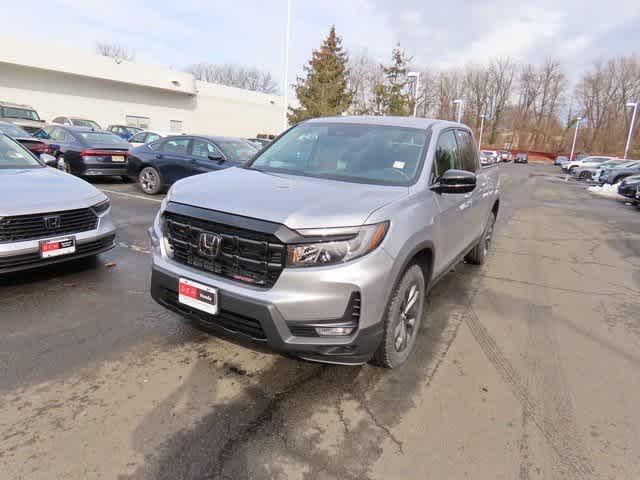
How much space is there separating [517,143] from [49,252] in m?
83.6

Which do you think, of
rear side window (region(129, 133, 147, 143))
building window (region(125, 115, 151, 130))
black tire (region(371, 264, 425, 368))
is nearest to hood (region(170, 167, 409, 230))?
black tire (region(371, 264, 425, 368))

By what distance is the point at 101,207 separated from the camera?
15.4 ft

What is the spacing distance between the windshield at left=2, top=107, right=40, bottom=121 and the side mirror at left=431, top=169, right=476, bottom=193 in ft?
72.1

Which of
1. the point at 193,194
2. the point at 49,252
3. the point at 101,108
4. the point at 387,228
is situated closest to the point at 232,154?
the point at 49,252

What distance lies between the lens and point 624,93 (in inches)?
2576

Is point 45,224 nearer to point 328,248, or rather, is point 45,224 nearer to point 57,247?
point 57,247

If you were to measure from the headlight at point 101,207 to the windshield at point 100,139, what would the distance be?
24.3 ft

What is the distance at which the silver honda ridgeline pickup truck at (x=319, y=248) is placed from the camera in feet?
8.00

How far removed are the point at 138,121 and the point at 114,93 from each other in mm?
2841

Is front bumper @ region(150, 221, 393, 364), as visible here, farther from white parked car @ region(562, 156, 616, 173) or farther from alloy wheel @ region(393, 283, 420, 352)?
white parked car @ region(562, 156, 616, 173)

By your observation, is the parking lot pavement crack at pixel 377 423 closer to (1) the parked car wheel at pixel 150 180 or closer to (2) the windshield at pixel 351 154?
(2) the windshield at pixel 351 154

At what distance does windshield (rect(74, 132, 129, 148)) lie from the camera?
36.4 feet

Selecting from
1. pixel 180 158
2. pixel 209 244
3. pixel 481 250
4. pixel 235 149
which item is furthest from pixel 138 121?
pixel 209 244

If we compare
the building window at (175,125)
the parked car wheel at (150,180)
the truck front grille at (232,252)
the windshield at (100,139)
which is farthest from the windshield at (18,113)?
the truck front grille at (232,252)
